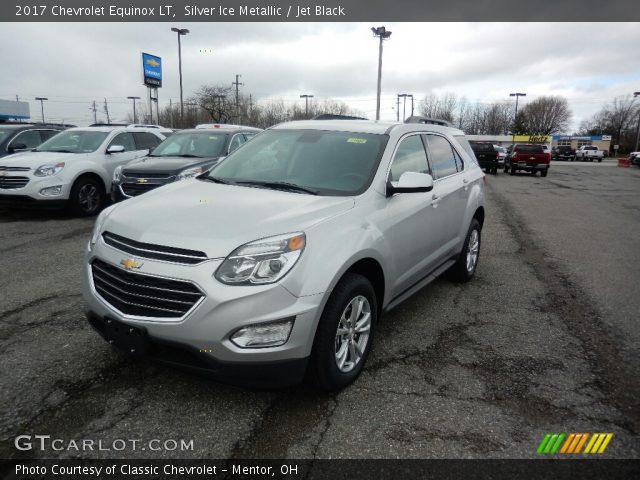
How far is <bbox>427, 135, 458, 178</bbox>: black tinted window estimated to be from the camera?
470 cm

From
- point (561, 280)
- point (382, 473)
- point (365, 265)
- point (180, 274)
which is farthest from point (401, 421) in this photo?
point (561, 280)

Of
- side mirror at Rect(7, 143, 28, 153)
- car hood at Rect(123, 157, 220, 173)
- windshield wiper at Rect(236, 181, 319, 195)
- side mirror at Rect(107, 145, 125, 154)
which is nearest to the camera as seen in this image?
windshield wiper at Rect(236, 181, 319, 195)

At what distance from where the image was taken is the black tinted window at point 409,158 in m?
Result: 3.86

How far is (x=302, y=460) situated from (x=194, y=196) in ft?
6.31

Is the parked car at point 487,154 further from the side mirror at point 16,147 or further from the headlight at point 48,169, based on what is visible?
the headlight at point 48,169

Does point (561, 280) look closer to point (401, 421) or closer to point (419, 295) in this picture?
point (419, 295)

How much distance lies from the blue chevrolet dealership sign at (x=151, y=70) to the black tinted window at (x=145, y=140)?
1292 inches

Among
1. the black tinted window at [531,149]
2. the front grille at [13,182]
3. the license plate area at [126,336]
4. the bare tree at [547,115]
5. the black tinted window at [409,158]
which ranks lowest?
the license plate area at [126,336]

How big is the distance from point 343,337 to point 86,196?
26.9 ft

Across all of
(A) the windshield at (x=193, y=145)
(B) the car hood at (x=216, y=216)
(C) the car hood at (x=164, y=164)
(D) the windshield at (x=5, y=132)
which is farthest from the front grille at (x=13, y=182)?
(B) the car hood at (x=216, y=216)

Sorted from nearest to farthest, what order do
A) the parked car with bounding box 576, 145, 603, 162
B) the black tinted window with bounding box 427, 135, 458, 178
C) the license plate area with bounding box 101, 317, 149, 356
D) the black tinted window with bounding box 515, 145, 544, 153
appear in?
the license plate area with bounding box 101, 317, 149, 356, the black tinted window with bounding box 427, 135, 458, 178, the black tinted window with bounding box 515, 145, 544, 153, the parked car with bounding box 576, 145, 603, 162

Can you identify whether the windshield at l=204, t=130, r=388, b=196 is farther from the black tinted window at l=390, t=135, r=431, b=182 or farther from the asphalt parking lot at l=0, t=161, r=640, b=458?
the asphalt parking lot at l=0, t=161, r=640, b=458

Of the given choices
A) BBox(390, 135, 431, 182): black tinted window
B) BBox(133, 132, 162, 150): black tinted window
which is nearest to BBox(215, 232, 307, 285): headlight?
BBox(390, 135, 431, 182): black tinted window

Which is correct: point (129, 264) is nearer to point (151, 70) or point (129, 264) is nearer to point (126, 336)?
point (126, 336)
